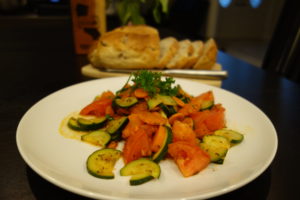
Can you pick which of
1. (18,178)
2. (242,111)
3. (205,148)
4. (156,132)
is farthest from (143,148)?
(242,111)

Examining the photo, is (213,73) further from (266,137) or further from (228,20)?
(228,20)

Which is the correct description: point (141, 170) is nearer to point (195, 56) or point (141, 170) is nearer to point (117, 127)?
point (117, 127)

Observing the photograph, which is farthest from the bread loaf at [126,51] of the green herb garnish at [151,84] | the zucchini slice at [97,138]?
the zucchini slice at [97,138]

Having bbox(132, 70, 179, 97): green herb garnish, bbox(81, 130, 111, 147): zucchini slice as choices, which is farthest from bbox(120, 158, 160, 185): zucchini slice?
bbox(132, 70, 179, 97): green herb garnish

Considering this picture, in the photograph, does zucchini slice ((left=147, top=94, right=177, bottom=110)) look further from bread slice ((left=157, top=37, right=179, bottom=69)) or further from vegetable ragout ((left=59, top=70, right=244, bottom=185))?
bread slice ((left=157, top=37, right=179, bottom=69))

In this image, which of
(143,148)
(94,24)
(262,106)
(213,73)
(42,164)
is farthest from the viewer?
(94,24)

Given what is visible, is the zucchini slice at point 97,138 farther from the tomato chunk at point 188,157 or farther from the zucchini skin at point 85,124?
the tomato chunk at point 188,157

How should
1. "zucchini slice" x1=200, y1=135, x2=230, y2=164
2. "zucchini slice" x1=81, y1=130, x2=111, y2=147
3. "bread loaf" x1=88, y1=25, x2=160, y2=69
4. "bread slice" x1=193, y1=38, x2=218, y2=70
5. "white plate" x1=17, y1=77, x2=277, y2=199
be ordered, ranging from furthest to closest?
"bread slice" x1=193, y1=38, x2=218, y2=70, "bread loaf" x1=88, y1=25, x2=160, y2=69, "zucchini slice" x1=81, y1=130, x2=111, y2=147, "zucchini slice" x1=200, y1=135, x2=230, y2=164, "white plate" x1=17, y1=77, x2=277, y2=199
